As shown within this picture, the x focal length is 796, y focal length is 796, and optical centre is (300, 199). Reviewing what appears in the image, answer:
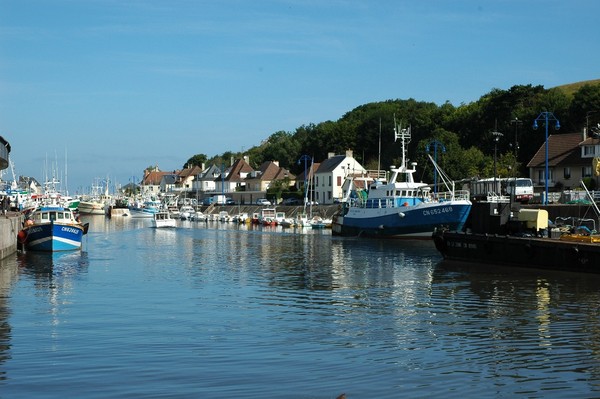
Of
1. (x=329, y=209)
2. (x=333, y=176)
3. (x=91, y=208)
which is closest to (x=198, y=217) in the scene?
(x=333, y=176)

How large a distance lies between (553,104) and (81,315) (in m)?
95.3

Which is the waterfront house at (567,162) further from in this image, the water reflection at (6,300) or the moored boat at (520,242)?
the water reflection at (6,300)

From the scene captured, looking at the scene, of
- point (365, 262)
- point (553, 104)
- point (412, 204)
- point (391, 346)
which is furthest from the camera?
point (553, 104)

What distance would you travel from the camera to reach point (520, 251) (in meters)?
40.5

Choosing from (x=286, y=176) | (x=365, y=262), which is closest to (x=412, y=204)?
(x=365, y=262)

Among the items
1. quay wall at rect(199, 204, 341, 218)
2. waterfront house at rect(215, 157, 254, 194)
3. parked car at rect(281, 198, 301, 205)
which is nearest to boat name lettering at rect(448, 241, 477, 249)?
quay wall at rect(199, 204, 341, 218)

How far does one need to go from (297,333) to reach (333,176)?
371ft

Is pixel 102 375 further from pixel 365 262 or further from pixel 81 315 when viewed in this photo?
pixel 365 262

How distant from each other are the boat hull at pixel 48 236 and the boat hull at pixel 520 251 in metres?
24.5

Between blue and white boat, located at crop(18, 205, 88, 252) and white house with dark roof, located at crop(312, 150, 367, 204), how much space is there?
8099cm

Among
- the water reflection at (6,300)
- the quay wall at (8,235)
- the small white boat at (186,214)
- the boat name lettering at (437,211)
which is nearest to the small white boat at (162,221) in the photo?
the small white boat at (186,214)

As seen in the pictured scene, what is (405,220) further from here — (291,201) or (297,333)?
(291,201)

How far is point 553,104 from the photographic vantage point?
110 metres

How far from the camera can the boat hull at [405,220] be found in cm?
6606
